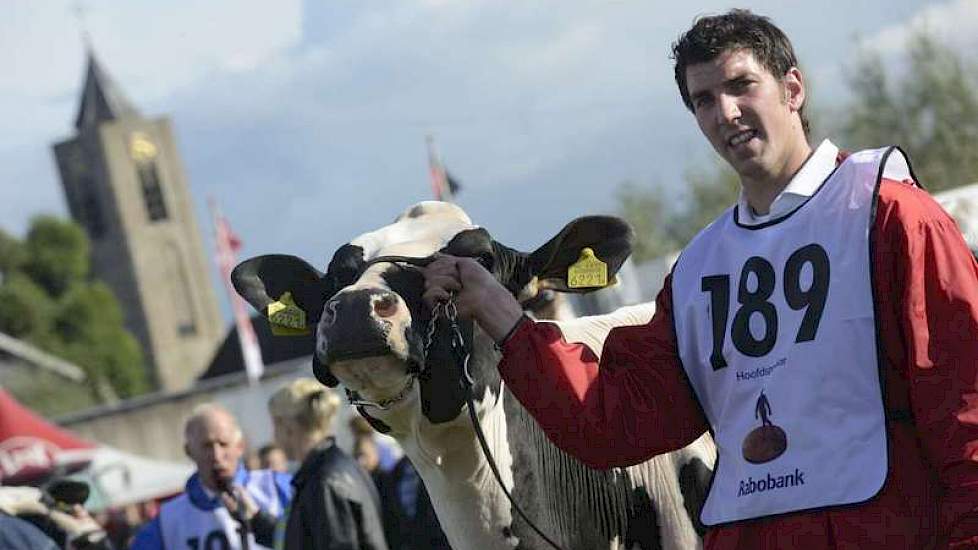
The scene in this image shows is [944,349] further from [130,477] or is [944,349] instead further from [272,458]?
[130,477]

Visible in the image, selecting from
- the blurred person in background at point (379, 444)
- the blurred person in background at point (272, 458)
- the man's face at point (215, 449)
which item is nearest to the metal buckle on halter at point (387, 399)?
the man's face at point (215, 449)

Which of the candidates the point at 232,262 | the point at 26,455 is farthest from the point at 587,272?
the point at 232,262

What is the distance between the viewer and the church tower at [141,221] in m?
108

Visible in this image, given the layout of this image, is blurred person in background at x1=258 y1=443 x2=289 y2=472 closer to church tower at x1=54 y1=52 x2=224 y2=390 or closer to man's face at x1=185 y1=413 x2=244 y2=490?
man's face at x1=185 y1=413 x2=244 y2=490

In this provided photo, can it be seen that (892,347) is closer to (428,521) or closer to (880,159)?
(880,159)

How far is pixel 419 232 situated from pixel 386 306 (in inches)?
26.8

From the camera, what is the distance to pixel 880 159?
11.3 feet

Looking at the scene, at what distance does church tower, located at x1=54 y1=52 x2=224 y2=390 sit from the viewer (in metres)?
108

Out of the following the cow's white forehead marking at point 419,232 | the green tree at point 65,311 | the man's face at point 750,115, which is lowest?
the green tree at point 65,311

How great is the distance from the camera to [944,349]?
318cm

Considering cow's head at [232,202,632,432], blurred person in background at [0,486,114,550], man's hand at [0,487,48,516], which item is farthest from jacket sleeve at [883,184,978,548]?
man's hand at [0,487,48,516]

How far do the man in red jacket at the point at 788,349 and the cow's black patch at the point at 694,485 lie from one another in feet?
3.46

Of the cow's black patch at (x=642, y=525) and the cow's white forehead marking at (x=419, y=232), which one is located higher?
the cow's white forehead marking at (x=419, y=232)

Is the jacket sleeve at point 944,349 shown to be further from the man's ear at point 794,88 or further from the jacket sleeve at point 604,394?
the jacket sleeve at point 604,394
